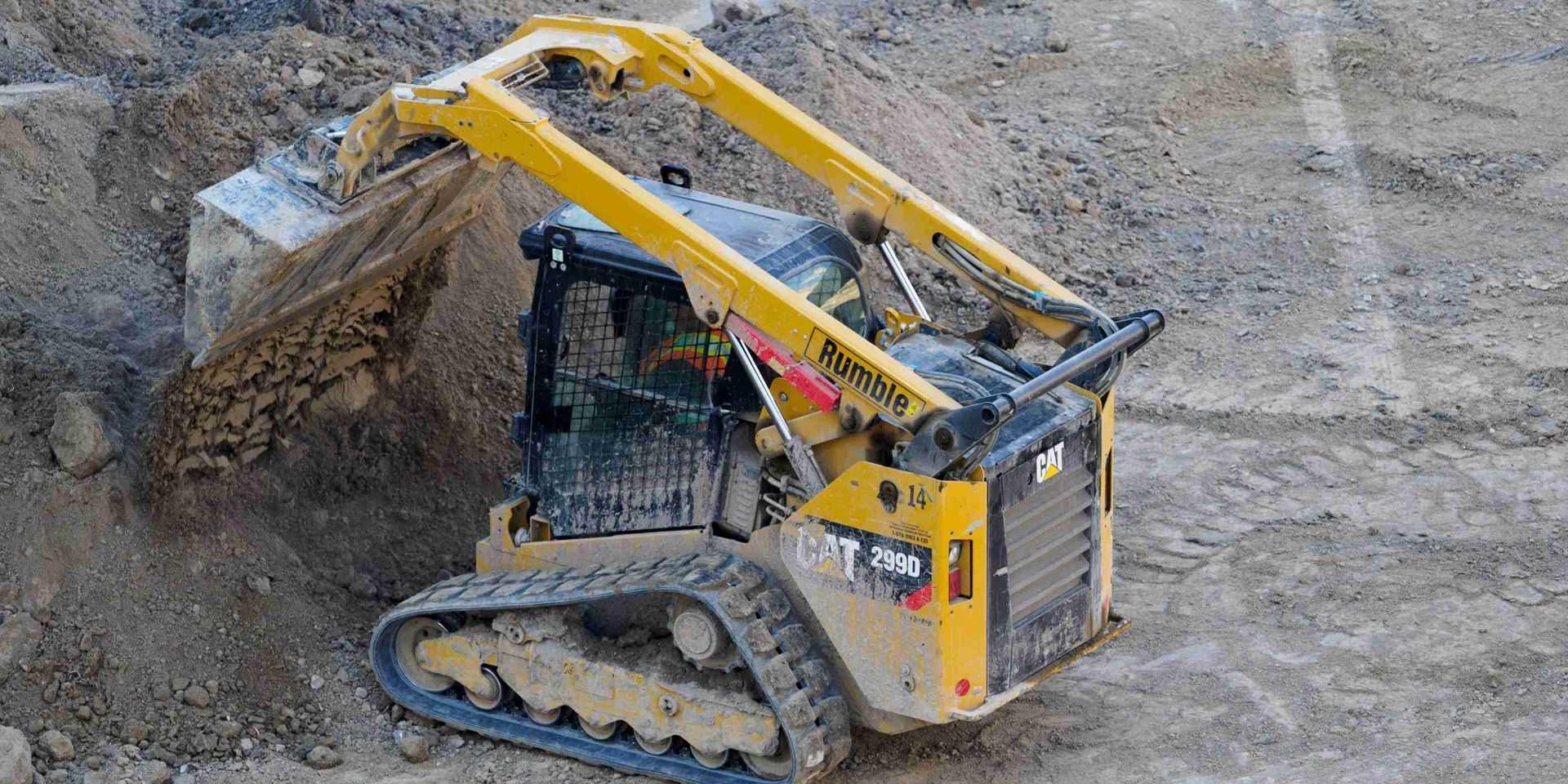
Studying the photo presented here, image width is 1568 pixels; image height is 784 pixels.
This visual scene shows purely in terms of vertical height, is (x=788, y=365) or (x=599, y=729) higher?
(x=788, y=365)

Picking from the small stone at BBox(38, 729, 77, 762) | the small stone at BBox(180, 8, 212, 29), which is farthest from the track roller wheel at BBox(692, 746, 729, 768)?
the small stone at BBox(180, 8, 212, 29)

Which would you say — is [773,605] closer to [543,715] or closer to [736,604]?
[736,604]

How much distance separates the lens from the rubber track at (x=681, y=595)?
6.76 m

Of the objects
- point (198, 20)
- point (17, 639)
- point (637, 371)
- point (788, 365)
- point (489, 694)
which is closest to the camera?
point (788, 365)

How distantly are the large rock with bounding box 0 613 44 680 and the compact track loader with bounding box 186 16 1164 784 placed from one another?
1.40 meters

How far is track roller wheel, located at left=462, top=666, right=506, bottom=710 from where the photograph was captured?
7676 mm

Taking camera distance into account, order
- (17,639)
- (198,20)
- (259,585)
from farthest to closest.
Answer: (198,20)
(259,585)
(17,639)

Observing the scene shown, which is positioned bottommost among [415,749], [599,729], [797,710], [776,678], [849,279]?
[415,749]

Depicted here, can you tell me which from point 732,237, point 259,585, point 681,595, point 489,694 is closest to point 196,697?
point 259,585

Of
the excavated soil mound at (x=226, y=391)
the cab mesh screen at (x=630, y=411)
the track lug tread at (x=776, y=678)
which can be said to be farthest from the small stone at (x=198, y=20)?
the track lug tread at (x=776, y=678)

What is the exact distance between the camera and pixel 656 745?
734 cm

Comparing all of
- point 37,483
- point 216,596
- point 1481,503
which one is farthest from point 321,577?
point 1481,503

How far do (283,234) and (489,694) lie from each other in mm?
2196

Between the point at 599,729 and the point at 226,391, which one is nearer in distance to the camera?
the point at 599,729
